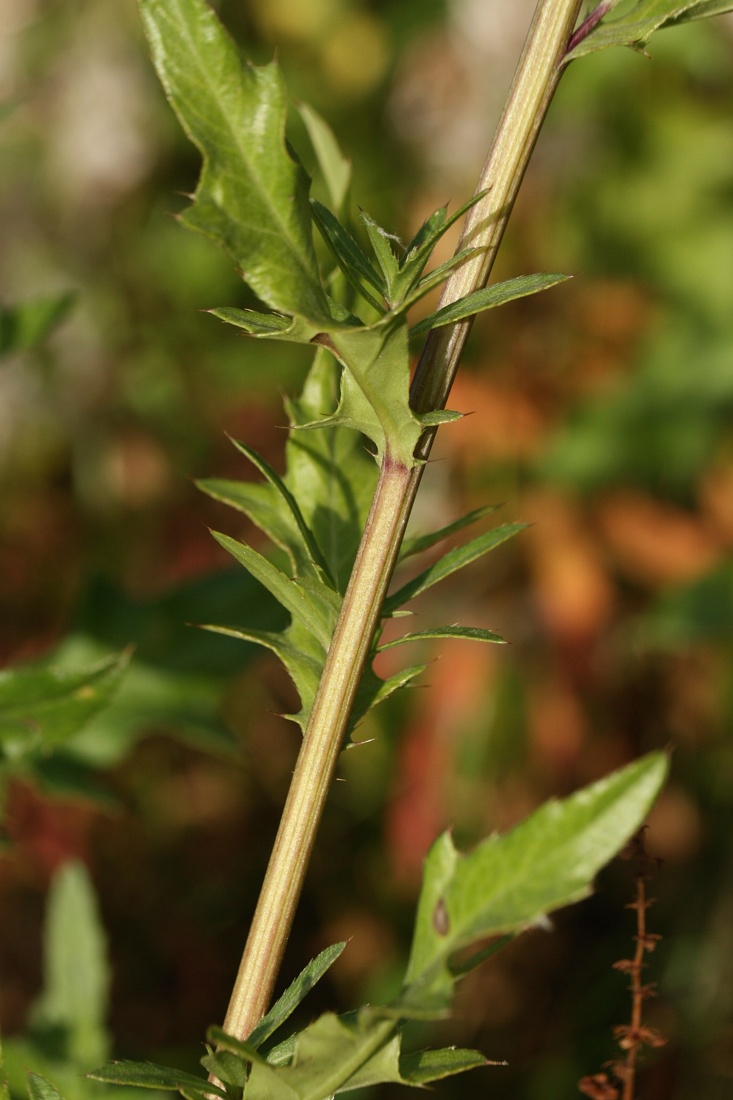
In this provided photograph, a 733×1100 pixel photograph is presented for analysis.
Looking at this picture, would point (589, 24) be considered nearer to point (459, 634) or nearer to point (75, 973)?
point (459, 634)

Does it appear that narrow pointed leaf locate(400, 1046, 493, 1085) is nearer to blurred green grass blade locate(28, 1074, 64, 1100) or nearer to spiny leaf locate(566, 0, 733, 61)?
blurred green grass blade locate(28, 1074, 64, 1100)

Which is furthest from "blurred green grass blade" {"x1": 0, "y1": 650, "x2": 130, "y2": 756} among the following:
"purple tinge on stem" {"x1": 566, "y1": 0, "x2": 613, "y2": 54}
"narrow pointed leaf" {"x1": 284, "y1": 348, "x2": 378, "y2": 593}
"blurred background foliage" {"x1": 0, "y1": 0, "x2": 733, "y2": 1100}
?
"blurred background foliage" {"x1": 0, "y1": 0, "x2": 733, "y2": 1100}

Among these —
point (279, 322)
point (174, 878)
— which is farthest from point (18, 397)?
point (279, 322)

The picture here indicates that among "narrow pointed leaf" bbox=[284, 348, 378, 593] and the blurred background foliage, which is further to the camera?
the blurred background foliage

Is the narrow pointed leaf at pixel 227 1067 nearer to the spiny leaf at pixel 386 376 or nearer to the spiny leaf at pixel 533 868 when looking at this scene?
the spiny leaf at pixel 533 868

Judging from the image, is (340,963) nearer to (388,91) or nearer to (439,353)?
(439,353)

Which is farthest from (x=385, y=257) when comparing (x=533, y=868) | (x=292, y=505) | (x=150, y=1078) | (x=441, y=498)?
(x=441, y=498)
